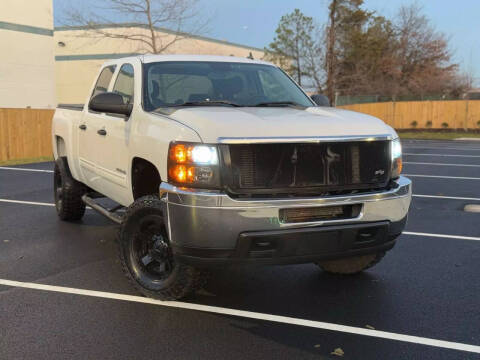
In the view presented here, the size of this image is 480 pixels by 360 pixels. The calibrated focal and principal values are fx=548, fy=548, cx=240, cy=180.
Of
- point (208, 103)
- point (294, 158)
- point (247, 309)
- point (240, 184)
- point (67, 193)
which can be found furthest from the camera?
point (67, 193)

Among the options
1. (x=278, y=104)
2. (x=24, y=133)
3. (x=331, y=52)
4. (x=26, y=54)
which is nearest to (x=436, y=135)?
(x=331, y=52)

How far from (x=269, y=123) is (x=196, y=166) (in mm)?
623

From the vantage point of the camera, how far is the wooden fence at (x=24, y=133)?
18328mm

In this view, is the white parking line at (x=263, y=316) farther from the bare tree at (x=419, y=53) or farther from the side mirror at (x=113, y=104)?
the bare tree at (x=419, y=53)

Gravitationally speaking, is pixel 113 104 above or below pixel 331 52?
below

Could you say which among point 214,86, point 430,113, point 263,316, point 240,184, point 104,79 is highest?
point 104,79

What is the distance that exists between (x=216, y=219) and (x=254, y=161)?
49 cm

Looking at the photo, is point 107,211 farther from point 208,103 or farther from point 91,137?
point 208,103

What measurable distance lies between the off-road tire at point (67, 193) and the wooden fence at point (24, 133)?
468 inches

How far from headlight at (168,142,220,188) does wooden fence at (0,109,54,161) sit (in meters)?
16.1

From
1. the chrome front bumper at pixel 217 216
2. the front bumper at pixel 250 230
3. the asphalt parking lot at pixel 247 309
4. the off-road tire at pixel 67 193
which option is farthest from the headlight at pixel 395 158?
the off-road tire at pixel 67 193

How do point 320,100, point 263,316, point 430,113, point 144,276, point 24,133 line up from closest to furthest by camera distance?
1. point 263,316
2. point 144,276
3. point 320,100
4. point 24,133
5. point 430,113

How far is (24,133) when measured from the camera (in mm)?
19031

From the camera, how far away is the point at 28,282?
5012 mm
